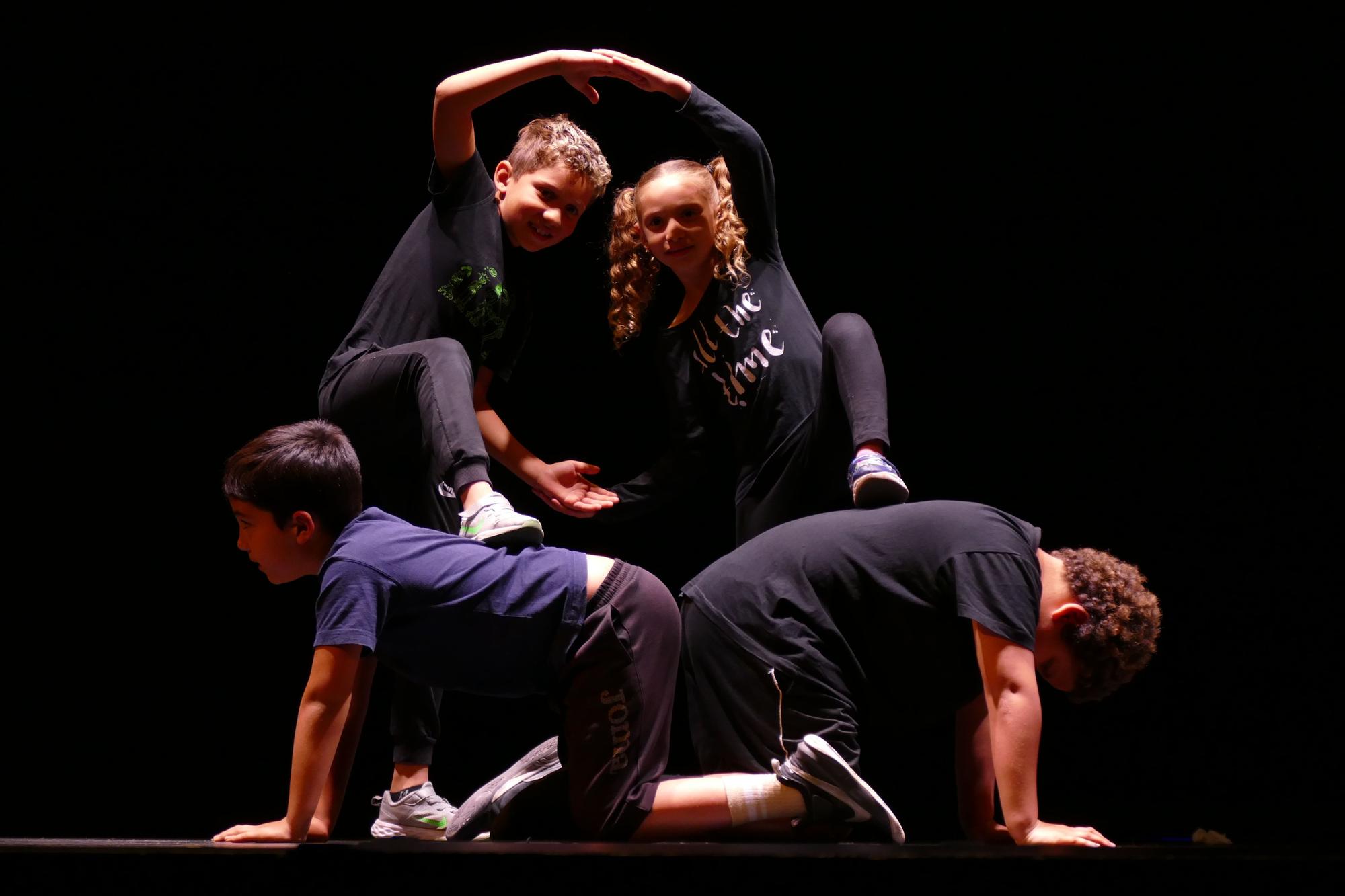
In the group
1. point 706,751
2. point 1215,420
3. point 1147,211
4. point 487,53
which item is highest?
point 487,53

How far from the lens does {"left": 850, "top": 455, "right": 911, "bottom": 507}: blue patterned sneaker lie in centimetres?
185

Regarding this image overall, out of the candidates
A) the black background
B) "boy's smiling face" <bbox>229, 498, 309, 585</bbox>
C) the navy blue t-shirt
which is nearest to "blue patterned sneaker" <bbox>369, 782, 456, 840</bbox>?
the navy blue t-shirt

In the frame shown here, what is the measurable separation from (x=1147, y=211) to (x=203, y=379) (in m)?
2.32

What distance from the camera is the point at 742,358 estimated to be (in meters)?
2.31

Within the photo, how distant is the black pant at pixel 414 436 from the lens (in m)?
1.91

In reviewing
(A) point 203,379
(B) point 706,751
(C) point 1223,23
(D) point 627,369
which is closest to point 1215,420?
(C) point 1223,23

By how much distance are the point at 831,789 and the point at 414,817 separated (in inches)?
32.7

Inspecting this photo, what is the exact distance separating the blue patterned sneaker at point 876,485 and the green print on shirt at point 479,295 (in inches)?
31.9

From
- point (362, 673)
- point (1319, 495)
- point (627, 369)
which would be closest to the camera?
point (362, 673)

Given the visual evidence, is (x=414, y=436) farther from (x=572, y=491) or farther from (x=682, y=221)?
(x=682, y=221)

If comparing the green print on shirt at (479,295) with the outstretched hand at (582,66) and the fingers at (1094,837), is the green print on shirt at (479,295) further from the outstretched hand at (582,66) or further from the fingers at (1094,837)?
the fingers at (1094,837)

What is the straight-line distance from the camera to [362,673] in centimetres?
189

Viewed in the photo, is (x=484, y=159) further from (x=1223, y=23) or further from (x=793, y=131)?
(x=1223, y=23)

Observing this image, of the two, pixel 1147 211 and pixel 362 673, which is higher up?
pixel 1147 211
